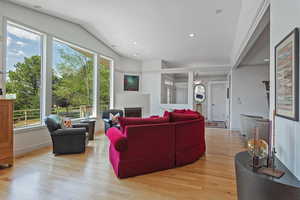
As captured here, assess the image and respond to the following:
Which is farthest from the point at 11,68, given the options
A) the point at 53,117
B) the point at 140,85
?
the point at 140,85

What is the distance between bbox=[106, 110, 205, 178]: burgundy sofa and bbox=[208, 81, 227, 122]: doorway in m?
6.98

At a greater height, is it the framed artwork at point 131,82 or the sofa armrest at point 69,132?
the framed artwork at point 131,82

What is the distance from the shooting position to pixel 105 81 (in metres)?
6.95

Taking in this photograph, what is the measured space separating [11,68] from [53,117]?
133 cm

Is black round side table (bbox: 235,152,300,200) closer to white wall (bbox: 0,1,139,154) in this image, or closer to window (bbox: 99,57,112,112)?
white wall (bbox: 0,1,139,154)

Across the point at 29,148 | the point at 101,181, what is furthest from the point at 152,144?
the point at 29,148

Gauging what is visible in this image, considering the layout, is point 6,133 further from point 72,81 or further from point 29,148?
point 72,81

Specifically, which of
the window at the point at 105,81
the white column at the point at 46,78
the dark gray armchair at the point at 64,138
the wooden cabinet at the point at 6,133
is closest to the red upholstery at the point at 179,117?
the dark gray armchair at the point at 64,138

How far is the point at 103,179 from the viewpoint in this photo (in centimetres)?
267

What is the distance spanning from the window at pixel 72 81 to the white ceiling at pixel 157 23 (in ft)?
2.79

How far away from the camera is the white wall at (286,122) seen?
1.32 m

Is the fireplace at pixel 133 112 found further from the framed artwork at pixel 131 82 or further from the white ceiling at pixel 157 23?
the white ceiling at pixel 157 23

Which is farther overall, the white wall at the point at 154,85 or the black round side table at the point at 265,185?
the white wall at the point at 154,85

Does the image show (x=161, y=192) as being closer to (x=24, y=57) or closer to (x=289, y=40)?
(x=289, y=40)
